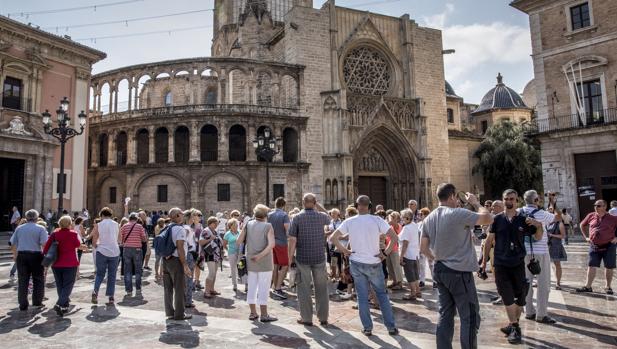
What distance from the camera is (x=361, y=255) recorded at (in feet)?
20.3

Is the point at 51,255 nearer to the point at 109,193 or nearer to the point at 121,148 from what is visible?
the point at 109,193

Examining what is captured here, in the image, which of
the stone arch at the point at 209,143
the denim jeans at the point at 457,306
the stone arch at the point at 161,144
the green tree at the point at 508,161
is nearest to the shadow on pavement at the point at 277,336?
the denim jeans at the point at 457,306

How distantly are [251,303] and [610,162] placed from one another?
2218 centimetres

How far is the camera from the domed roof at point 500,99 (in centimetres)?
4488

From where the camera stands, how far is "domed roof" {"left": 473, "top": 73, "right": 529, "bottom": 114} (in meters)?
44.9

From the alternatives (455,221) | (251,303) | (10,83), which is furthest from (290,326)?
(10,83)

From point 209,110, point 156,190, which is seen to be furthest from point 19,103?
point 209,110

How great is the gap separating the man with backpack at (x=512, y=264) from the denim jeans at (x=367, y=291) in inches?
57.3

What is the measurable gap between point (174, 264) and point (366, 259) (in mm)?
3069

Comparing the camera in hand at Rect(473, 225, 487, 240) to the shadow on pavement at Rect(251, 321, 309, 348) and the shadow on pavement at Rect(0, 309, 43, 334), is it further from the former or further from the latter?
the shadow on pavement at Rect(0, 309, 43, 334)

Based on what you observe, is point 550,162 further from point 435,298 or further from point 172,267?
point 172,267

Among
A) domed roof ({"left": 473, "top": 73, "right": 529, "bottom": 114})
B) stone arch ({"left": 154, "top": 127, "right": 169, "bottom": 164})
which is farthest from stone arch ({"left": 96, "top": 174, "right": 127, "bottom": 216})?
domed roof ({"left": 473, "top": 73, "right": 529, "bottom": 114})

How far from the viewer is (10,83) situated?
2117 centimetres

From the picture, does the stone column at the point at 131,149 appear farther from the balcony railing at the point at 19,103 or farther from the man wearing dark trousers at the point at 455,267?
the man wearing dark trousers at the point at 455,267
